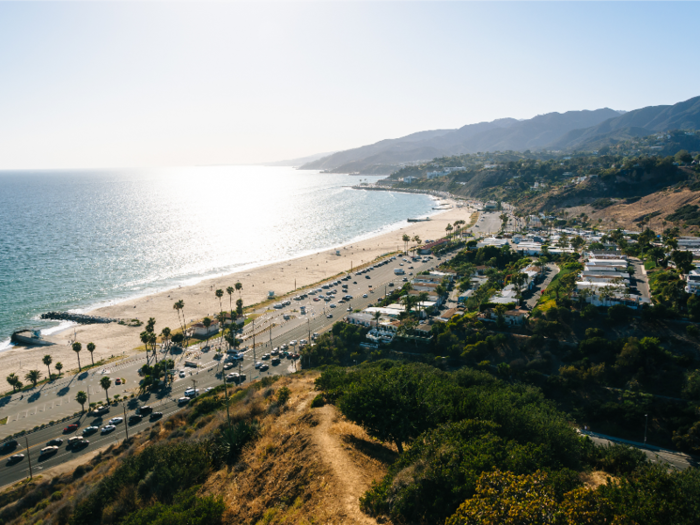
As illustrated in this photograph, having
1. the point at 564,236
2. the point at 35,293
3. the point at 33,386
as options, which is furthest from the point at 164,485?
the point at 564,236

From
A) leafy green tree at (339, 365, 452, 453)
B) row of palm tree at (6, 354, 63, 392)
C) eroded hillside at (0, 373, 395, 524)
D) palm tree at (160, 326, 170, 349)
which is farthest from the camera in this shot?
palm tree at (160, 326, 170, 349)

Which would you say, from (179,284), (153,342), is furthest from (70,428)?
(179,284)

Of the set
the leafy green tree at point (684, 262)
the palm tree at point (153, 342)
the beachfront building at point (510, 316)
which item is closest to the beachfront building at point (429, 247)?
the beachfront building at point (510, 316)

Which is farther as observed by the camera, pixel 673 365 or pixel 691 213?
pixel 691 213

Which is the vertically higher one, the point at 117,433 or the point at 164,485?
the point at 164,485

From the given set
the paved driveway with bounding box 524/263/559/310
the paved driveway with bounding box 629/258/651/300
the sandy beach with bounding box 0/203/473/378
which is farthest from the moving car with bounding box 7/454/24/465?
the paved driveway with bounding box 629/258/651/300

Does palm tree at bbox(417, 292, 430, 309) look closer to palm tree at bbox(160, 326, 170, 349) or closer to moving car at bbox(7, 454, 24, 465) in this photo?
palm tree at bbox(160, 326, 170, 349)

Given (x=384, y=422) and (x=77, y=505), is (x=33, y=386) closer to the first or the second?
(x=77, y=505)
